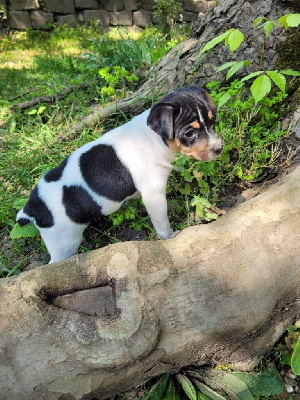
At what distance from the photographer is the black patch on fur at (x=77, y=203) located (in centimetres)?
328

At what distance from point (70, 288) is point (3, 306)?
0.44 metres

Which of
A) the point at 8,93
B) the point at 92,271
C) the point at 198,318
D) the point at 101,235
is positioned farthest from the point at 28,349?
the point at 8,93

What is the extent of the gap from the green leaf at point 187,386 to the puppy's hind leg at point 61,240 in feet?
4.71

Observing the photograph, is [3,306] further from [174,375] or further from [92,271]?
[174,375]

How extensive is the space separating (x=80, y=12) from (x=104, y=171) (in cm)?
845

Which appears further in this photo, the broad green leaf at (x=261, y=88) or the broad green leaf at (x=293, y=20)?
the broad green leaf at (x=261, y=88)

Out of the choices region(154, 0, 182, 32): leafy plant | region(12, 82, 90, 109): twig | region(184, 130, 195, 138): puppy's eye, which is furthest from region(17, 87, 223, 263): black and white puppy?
region(154, 0, 182, 32): leafy plant

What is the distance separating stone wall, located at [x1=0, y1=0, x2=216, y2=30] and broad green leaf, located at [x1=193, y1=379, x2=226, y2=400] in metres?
9.06

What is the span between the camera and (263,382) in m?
2.79

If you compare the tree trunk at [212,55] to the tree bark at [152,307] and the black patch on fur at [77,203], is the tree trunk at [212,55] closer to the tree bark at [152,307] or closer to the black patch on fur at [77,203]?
the black patch on fur at [77,203]

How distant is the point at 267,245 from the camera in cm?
271

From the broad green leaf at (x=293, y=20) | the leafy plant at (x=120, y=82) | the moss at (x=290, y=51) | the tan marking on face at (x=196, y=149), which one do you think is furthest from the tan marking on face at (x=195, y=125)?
the leafy plant at (x=120, y=82)

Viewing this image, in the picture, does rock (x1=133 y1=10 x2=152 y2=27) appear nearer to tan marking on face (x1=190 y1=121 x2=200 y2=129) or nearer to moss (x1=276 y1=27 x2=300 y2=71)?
moss (x1=276 y1=27 x2=300 y2=71)

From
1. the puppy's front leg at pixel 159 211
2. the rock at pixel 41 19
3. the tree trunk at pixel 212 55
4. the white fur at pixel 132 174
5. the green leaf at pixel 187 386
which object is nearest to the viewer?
the green leaf at pixel 187 386
